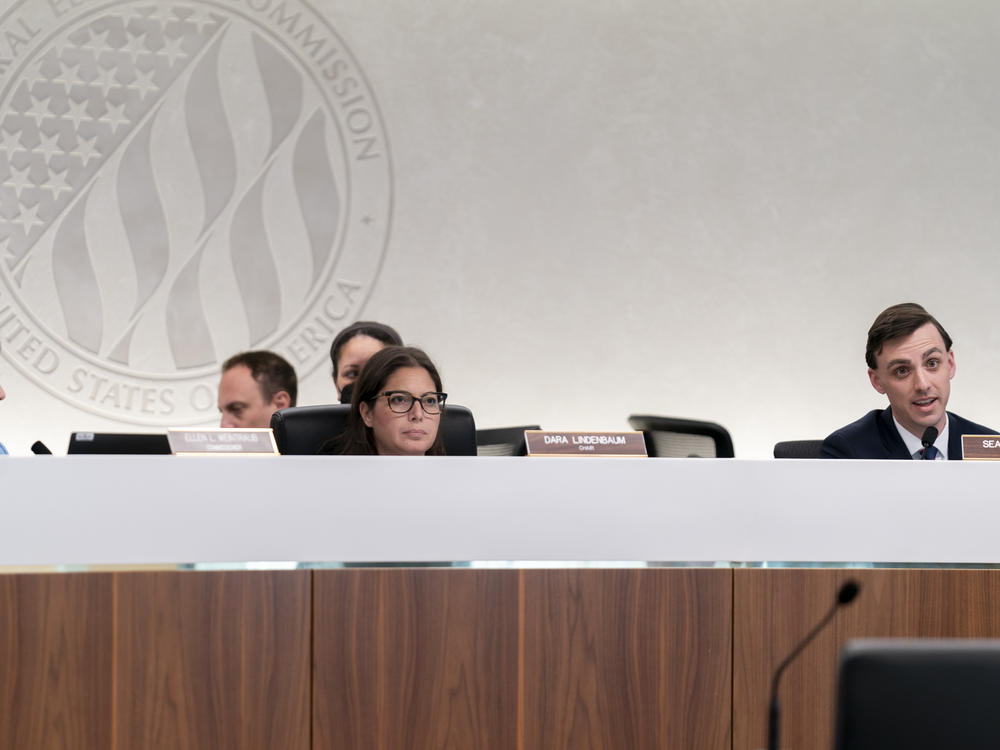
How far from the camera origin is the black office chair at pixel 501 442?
2924mm

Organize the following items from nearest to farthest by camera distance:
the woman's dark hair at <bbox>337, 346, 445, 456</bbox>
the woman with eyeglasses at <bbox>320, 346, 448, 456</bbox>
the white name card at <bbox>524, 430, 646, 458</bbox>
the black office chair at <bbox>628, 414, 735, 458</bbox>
A: the white name card at <bbox>524, 430, 646, 458</bbox>, the woman's dark hair at <bbox>337, 346, 445, 456</bbox>, the woman with eyeglasses at <bbox>320, 346, 448, 456</bbox>, the black office chair at <bbox>628, 414, 735, 458</bbox>

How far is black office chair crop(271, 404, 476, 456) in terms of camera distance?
2105mm

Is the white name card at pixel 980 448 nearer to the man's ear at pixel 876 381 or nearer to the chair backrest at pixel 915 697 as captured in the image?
the man's ear at pixel 876 381

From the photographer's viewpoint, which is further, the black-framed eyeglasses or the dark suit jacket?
the dark suit jacket

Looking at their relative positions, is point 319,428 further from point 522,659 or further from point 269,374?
point 269,374

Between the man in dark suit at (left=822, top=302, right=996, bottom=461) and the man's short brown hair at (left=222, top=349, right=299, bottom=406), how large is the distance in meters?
1.79

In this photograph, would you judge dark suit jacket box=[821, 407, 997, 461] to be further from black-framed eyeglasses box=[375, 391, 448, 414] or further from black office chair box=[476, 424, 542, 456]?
black-framed eyeglasses box=[375, 391, 448, 414]

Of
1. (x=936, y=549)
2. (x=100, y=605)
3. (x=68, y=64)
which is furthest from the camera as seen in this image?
(x=68, y=64)

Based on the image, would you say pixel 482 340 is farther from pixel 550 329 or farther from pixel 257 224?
pixel 257 224

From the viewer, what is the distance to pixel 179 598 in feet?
5.47

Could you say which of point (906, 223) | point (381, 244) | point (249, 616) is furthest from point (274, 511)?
point (906, 223)

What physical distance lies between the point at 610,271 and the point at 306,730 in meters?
3.34

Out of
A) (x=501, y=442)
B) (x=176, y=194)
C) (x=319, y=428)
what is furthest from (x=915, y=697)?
(x=176, y=194)

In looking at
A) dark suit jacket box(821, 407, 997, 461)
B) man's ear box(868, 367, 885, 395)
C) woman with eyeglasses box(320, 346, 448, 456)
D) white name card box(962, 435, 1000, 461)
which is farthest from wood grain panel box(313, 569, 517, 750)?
Result: man's ear box(868, 367, 885, 395)
